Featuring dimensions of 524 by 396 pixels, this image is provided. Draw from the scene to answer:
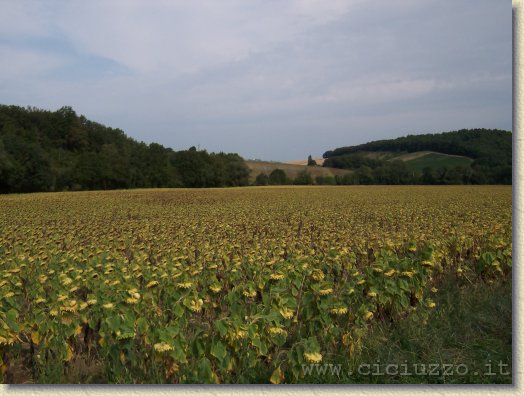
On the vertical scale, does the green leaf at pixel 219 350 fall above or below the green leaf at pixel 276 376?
above

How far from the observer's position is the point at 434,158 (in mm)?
7145

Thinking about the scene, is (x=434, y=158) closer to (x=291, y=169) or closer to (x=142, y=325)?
(x=142, y=325)

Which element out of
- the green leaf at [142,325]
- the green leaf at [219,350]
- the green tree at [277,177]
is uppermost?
the green tree at [277,177]

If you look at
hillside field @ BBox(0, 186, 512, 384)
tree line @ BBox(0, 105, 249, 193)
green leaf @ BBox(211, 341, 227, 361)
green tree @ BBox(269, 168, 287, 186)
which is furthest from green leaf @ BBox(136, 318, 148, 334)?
green tree @ BBox(269, 168, 287, 186)

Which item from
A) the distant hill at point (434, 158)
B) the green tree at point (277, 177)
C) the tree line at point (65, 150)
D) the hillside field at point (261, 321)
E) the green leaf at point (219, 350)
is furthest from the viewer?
the green tree at point (277, 177)

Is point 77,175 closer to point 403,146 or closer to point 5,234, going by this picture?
point 5,234

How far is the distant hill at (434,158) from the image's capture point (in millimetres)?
5418

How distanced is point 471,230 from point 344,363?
623 centimetres

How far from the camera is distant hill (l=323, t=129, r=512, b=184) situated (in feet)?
17.8

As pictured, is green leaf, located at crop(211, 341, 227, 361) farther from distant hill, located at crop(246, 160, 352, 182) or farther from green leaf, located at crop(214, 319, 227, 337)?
distant hill, located at crop(246, 160, 352, 182)

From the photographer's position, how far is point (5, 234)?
11.4 m

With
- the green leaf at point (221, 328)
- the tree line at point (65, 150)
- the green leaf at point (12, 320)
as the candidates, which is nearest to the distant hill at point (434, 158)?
the tree line at point (65, 150)

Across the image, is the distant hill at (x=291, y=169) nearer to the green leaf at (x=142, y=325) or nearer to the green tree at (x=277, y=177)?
the green tree at (x=277, y=177)

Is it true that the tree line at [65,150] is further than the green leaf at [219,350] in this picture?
Yes
